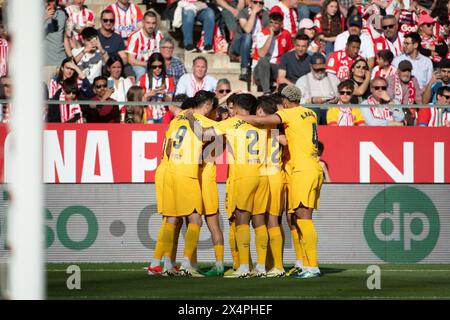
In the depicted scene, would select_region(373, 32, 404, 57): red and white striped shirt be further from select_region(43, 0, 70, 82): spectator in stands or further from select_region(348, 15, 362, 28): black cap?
select_region(43, 0, 70, 82): spectator in stands

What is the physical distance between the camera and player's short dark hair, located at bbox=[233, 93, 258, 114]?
43.5ft

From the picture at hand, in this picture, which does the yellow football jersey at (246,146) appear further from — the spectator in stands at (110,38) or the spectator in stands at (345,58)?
the spectator in stands at (110,38)

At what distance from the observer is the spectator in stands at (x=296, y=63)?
17906 millimetres

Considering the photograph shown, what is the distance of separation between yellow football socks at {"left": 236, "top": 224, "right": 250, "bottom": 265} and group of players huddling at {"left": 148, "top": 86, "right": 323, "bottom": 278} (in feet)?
0.04

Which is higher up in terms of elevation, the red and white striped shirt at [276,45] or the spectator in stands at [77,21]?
the spectator in stands at [77,21]

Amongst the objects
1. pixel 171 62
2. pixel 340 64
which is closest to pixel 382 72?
pixel 340 64

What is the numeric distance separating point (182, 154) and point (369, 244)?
4487 mm

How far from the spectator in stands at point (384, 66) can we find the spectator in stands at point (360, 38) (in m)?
0.26

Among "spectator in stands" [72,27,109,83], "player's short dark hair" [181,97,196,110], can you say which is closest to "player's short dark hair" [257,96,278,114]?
"player's short dark hair" [181,97,196,110]

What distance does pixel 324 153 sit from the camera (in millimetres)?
16812

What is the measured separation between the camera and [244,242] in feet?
43.6

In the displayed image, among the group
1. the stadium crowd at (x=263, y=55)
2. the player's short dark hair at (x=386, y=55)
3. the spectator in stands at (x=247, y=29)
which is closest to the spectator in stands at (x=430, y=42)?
the stadium crowd at (x=263, y=55)
